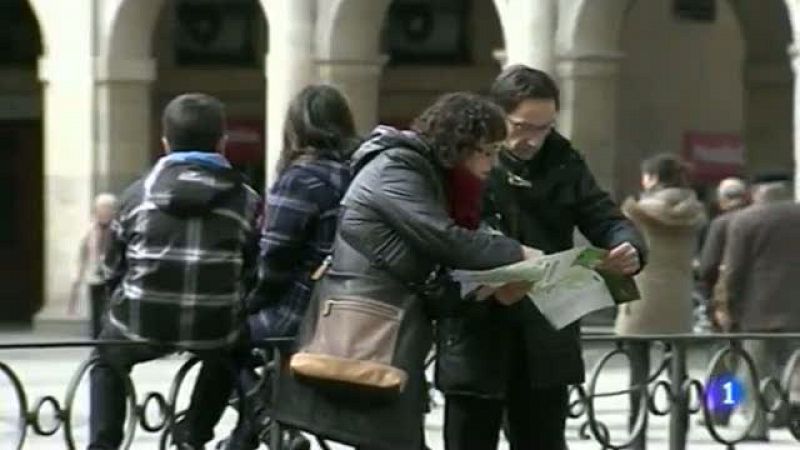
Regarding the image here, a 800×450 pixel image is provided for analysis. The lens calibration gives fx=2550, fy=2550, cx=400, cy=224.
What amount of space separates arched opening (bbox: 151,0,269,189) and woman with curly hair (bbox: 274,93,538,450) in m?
24.0

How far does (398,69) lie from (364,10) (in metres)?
4.92

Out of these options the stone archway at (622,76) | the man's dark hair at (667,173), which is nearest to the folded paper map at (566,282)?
the man's dark hair at (667,173)

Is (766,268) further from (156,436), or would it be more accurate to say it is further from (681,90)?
(681,90)

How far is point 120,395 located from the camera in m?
10.6

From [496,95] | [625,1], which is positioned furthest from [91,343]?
[625,1]

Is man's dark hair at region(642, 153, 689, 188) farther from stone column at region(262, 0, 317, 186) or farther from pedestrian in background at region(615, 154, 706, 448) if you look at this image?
stone column at region(262, 0, 317, 186)

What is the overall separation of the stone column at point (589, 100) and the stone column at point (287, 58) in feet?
9.88

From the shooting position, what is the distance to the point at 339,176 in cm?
1026

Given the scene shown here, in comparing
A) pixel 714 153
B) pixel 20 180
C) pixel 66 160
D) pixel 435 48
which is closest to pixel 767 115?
pixel 714 153

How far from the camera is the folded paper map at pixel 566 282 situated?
29.6 ft

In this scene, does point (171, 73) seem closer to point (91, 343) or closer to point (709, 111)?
point (709, 111)

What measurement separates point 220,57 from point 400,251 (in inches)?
964

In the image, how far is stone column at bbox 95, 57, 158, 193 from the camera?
2927 cm

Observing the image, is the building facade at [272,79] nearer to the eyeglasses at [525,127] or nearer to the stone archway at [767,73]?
the stone archway at [767,73]
